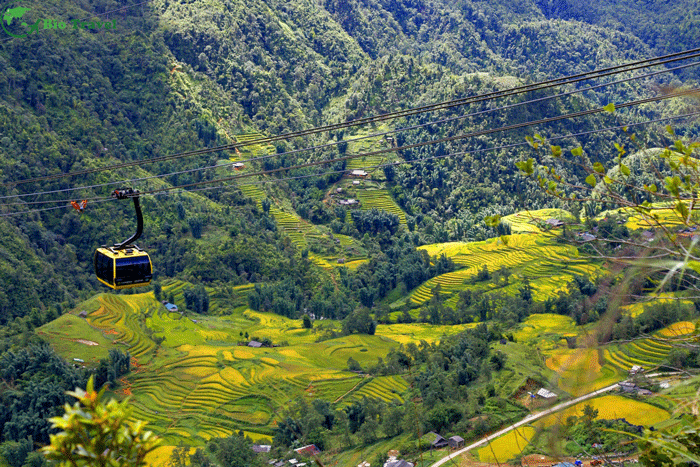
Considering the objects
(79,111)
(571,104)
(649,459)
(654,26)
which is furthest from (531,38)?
(649,459)

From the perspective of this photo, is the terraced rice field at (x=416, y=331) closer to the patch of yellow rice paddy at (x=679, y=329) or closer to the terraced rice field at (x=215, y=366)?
the terraced rice field at (x=215, y=366)

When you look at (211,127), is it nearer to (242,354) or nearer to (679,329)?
(242,354)

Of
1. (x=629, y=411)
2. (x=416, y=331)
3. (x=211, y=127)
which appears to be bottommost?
(x=416, y=331)

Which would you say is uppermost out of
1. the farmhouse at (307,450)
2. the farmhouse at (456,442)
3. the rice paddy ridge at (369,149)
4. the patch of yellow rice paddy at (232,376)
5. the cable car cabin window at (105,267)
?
the cable car cabin window at (105,267)

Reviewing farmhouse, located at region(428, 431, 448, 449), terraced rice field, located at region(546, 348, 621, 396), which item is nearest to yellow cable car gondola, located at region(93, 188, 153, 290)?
terraced rice field, located at region(546, 348, 621, 396)

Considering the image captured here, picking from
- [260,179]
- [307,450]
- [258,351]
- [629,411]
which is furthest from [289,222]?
[629,411]

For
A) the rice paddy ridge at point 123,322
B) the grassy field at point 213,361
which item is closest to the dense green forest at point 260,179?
the grassy field at point 213,361

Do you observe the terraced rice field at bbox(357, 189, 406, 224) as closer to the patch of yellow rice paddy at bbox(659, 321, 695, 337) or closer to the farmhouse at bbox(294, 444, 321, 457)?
the farmhouse at bbox(294, 444, 321, 457)
